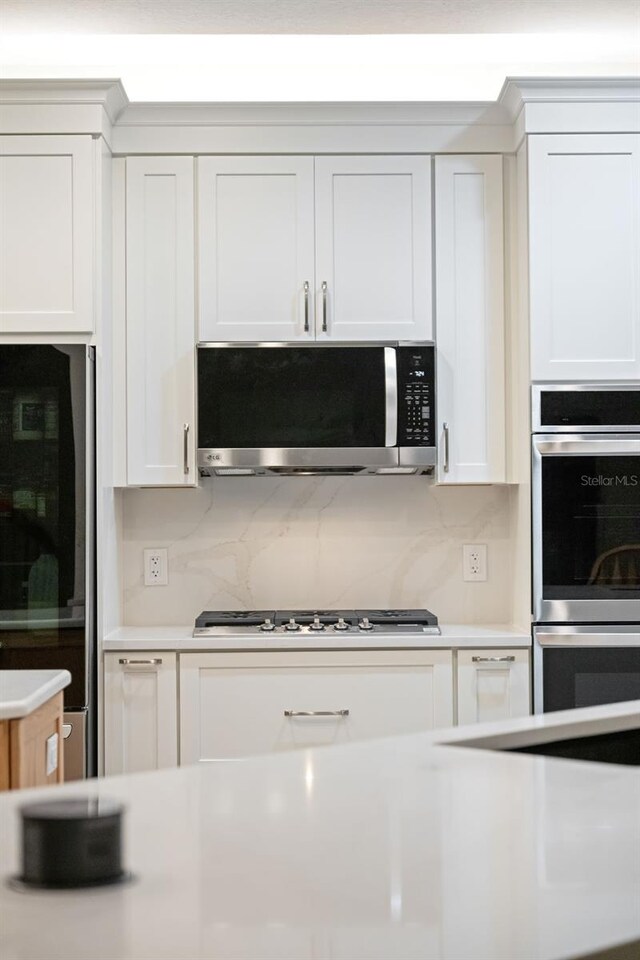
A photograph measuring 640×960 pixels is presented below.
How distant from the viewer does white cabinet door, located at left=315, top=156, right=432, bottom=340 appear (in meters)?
3.56

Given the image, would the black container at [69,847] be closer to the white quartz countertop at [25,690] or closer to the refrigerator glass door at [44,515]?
the white quartz countertop at [25,690]

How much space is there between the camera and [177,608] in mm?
3834

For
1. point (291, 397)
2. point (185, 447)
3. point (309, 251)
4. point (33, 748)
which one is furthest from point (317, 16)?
point (33, 748)

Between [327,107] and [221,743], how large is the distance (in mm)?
2139

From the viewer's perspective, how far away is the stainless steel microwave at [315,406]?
137 inches

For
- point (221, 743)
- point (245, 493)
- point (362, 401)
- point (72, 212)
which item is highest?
point (72, 212)

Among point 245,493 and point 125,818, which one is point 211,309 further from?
point 125,818

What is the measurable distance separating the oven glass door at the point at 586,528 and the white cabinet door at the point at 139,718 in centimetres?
123

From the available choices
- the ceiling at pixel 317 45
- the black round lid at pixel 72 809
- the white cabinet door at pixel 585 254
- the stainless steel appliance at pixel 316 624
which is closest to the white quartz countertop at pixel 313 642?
the stainless steel appliance at pixel 316 624

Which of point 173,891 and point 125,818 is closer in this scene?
point 173,891

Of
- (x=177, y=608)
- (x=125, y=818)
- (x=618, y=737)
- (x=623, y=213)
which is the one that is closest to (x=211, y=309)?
(x=177, y=608)

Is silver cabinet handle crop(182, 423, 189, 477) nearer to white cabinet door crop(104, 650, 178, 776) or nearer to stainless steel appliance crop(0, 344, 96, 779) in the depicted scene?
stainless steel appliance crop(0, 344, 96, 779)

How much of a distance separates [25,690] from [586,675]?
6.25 ft

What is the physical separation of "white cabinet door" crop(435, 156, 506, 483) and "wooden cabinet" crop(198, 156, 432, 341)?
0.08 m
